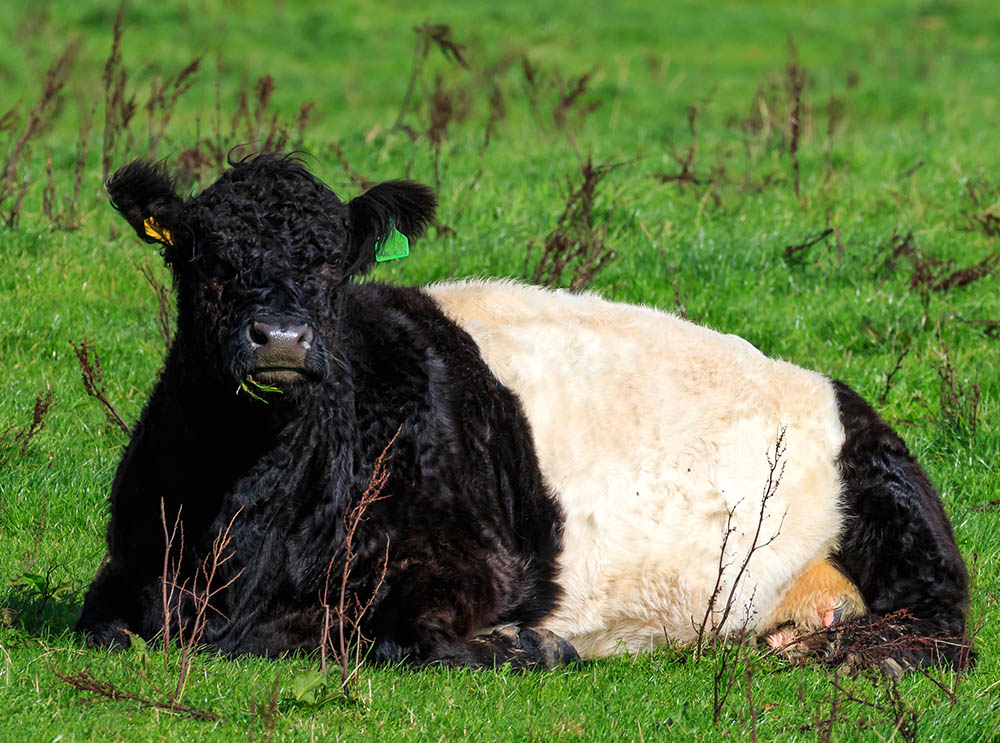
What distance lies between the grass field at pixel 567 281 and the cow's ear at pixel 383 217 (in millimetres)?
1716

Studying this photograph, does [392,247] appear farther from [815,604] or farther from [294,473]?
[815,604]

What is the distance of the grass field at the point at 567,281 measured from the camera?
15.5 ft

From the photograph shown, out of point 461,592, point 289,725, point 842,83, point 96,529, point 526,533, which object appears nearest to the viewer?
point 289,725

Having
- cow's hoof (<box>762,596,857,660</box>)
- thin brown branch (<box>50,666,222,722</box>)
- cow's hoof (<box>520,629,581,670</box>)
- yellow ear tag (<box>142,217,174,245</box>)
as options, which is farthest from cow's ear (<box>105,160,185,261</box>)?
cow's hoof (<box>762,596,857,660</box>)

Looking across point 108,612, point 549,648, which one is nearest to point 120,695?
point 108,612

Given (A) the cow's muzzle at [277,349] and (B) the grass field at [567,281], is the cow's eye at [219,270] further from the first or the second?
(B) the grass field at [567,281]

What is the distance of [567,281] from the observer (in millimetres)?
9594

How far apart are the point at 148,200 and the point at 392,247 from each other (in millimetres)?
1057

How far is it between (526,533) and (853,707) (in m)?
1.58

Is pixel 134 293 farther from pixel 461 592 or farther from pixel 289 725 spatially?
pixel 289 725

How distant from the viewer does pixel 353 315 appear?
5965mm

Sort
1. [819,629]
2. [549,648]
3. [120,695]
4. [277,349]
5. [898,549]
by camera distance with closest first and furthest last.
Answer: [120,695]
[277,349]
[549,648]
[819,629]
[898,549]

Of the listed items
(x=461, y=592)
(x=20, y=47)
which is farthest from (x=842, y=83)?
(x=461, y=592)

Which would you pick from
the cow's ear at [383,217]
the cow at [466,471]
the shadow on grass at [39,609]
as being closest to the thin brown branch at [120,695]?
the cow at [466,471]
